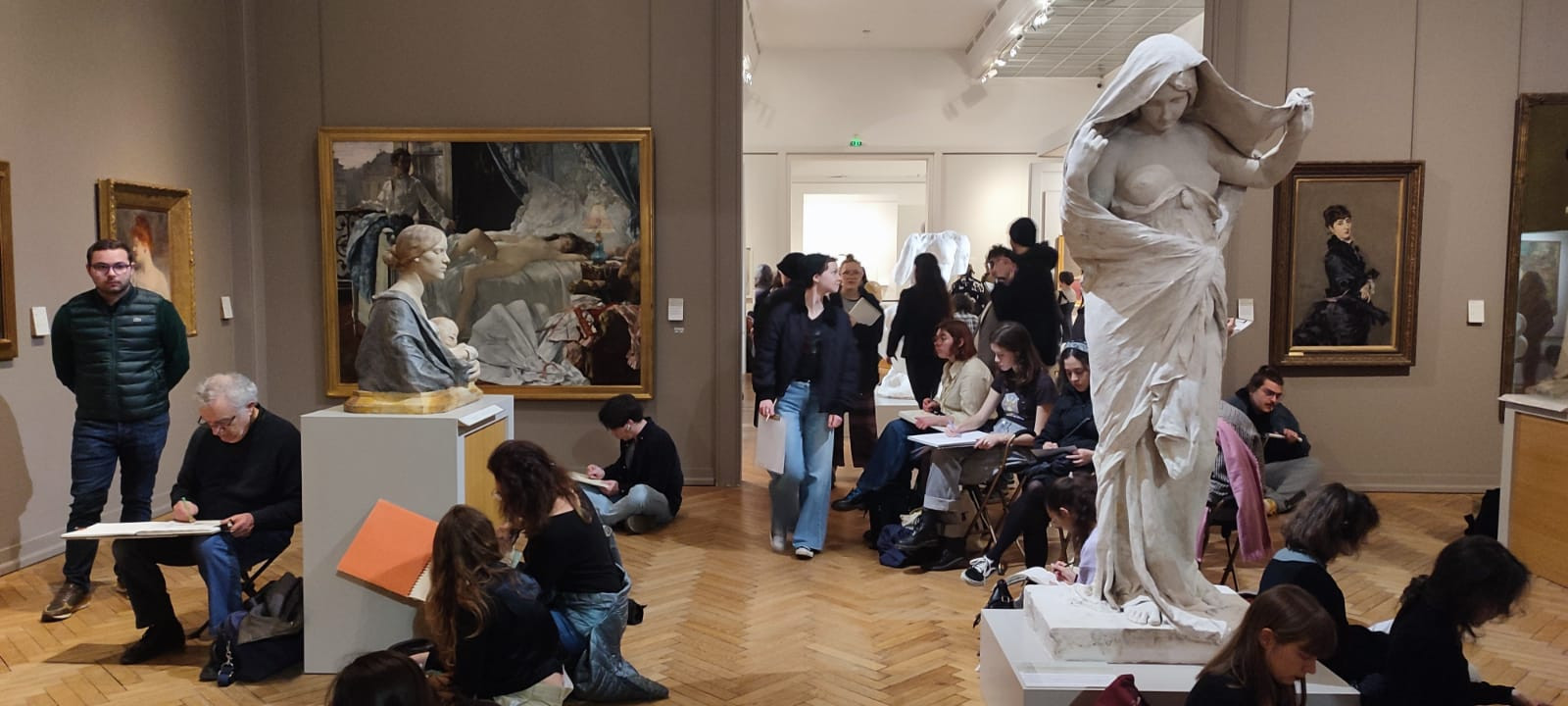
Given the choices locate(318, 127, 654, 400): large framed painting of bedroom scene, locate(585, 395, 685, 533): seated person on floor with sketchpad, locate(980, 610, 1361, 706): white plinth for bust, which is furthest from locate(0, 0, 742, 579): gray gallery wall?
locate(980, 610, 1361, 706): white plinth for bust

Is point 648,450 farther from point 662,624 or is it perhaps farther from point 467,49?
point 467,49

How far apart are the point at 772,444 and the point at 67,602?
355 centimetres

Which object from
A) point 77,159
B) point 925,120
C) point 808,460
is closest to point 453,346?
point 808,460

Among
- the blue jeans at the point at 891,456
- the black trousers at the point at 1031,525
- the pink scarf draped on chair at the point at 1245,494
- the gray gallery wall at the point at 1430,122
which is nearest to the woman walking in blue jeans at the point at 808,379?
the blue jeans at the point at 891,456

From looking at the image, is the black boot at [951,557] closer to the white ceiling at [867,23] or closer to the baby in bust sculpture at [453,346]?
the baby in bust sculpture at [453,346]

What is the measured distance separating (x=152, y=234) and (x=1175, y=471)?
6387 millimetres

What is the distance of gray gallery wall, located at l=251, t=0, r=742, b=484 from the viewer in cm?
762

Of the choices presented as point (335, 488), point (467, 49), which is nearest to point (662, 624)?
point (335, 488)

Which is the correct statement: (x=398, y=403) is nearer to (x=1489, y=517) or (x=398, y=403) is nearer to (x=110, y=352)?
(x=110, y=352)

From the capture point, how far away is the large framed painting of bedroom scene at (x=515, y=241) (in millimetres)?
7621

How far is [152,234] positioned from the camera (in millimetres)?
6684

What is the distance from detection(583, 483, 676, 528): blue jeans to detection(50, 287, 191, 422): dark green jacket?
2.44 metres

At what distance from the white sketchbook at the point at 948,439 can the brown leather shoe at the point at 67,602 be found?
426 centimetres

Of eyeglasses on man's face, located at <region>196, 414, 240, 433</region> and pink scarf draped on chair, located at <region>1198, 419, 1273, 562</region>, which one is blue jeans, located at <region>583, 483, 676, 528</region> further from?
pink scarf draped on chair, located at <region>1198, 419, 1273, 562</region>
